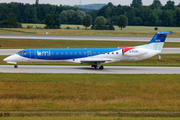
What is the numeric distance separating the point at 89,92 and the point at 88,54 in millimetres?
14374

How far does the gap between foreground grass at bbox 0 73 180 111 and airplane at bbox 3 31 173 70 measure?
276 inches

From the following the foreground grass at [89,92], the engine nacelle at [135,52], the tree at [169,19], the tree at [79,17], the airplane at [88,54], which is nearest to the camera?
the foreground grass at [89,92]

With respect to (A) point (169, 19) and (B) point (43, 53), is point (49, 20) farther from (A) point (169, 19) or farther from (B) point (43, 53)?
(B) point (43, 53)

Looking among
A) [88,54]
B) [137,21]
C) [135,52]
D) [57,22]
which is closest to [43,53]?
[88,54]

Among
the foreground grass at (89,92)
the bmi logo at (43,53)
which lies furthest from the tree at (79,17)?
the foreground grass at (89,92)

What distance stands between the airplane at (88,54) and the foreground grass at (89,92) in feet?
23.0

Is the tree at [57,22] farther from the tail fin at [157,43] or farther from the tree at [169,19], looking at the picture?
the tail fin at [157,43]

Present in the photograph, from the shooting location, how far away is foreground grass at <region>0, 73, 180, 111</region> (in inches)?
674

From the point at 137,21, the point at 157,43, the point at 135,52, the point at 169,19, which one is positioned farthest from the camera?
the point at 137,21

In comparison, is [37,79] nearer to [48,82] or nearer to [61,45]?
[48,82]

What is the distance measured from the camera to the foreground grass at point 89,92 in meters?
17.1

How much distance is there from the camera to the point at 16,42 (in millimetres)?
66938

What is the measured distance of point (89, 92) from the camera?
21.0m

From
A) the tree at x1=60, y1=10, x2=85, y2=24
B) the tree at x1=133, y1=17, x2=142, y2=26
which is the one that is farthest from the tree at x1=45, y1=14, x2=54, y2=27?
the tree at x1=133, y1=17, x2=142, y2=26
